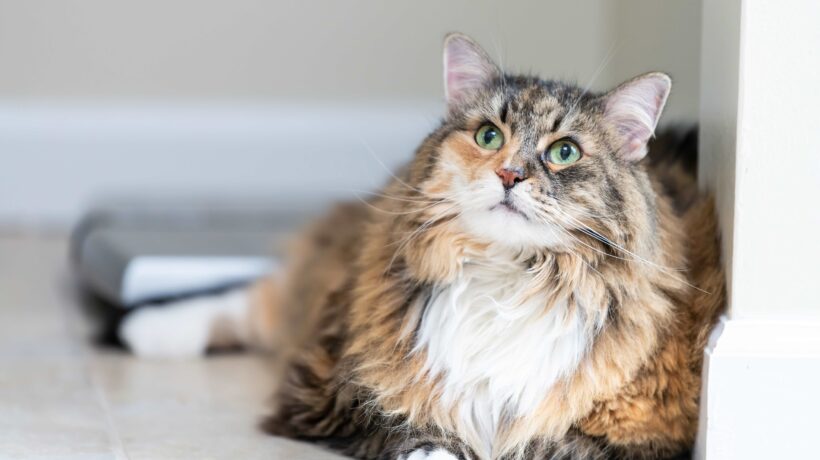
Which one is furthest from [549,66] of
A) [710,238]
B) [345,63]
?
[710,238]

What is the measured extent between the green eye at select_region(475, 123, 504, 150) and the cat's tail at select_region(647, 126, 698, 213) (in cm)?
40

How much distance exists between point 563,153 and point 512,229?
0.16m

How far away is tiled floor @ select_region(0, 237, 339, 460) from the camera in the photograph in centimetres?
177

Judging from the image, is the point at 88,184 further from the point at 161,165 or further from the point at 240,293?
the point at 240,293

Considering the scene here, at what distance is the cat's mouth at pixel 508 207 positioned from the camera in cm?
150

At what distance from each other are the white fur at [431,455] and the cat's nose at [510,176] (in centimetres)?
41

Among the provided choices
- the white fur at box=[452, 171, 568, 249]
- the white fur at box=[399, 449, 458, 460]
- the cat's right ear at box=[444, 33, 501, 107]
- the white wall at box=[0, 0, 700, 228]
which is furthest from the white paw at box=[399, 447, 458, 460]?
the white wall at box=[0, 0, 700, 228]

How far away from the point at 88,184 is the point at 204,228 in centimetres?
98

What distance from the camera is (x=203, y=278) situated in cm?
261

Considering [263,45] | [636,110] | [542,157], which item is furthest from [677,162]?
[263,45]

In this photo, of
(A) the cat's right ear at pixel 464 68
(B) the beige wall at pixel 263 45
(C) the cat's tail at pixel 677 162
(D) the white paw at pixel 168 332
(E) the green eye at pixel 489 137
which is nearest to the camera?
(E) the green eye at pixel 489 137

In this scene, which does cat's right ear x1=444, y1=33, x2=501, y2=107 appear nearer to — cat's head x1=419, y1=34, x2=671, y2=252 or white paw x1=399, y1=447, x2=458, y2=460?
cat's head x1=419, y1=34, x2=671, y2=252

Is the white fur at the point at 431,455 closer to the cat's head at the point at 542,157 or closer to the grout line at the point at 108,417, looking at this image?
the cat's head at the point at 542,157

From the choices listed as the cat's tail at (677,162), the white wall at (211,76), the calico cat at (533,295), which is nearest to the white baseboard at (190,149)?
the white wall at (211,76)
